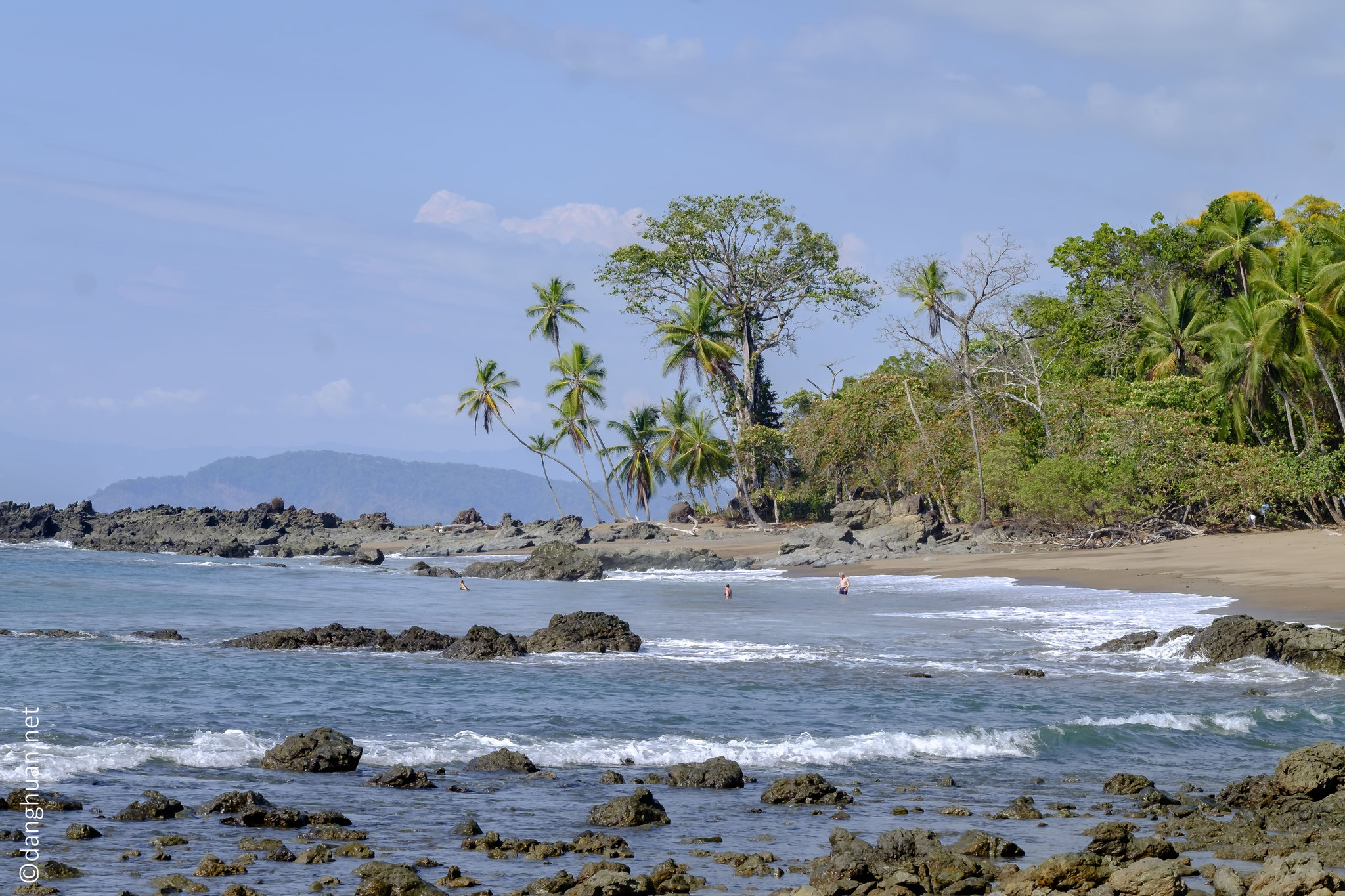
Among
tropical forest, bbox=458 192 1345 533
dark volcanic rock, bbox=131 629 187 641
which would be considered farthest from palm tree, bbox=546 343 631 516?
dark volcanic rock, bbox=131 629 187 641

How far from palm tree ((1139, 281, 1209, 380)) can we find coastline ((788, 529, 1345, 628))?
26.8 ft

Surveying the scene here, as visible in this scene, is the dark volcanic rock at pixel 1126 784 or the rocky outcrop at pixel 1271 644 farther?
the rocky outcrop at pixel 1271 644

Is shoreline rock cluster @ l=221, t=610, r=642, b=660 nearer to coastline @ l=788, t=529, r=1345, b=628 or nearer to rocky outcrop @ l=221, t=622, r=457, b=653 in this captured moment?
rocky outcrop @ l=221, t=622, r=457, b=653

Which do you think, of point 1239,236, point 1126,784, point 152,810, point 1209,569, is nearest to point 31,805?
point 152,810

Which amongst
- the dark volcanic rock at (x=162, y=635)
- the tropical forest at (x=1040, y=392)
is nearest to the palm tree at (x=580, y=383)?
the tropical forest at (x=1040, y=392)

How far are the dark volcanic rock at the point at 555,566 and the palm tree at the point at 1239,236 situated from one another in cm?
2463

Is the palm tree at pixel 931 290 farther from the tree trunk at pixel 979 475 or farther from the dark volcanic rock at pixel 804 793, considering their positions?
the dark volcanic rock at pixel 804 793

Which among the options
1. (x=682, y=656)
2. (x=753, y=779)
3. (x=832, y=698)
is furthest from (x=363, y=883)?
(x=682, y=656)

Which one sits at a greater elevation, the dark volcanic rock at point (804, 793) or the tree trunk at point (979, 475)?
the tree trunk at point (979, 475)

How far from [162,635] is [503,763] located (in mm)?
12971

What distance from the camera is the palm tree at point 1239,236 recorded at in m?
40.8

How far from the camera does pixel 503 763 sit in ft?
35.1

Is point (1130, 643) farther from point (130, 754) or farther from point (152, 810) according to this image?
point (152, 810)

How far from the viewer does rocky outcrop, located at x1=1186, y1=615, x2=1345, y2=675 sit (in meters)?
15.0
